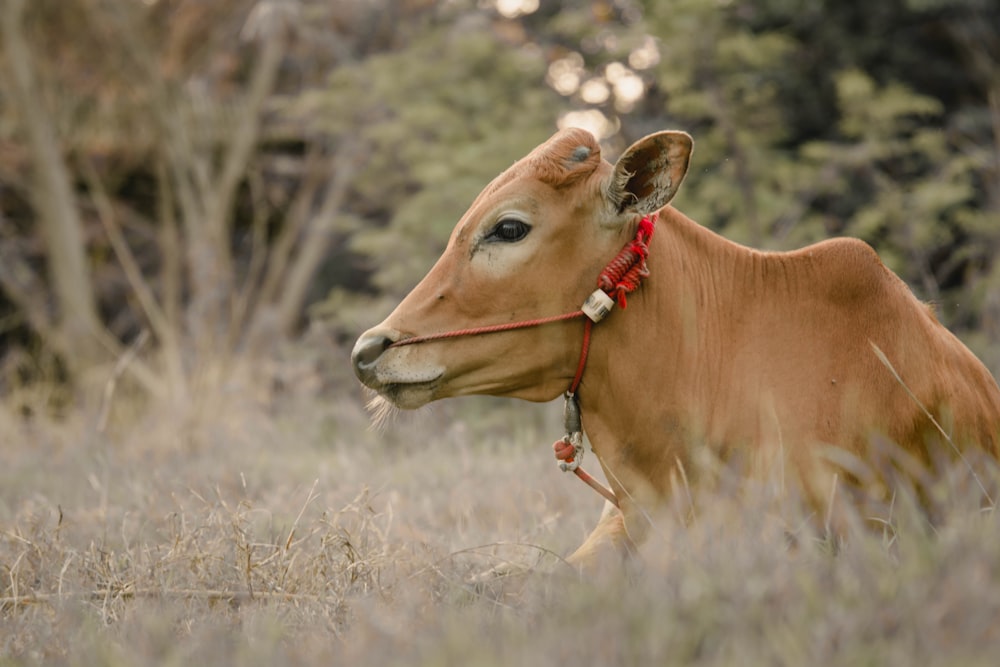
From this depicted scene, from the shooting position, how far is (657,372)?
3.08 m

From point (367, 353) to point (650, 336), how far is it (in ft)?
2.80

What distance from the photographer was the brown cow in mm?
2980

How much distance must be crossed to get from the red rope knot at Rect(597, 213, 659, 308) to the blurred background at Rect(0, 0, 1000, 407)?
3.20m

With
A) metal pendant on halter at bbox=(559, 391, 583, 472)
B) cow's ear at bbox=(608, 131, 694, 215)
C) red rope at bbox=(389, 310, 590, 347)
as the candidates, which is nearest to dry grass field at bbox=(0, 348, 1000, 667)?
metal pendant on halter at bbox=(559, 391, 583, 472)

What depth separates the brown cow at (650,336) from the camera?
117 inches

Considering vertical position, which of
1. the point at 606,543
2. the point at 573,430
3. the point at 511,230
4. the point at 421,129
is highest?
the point at 511,230

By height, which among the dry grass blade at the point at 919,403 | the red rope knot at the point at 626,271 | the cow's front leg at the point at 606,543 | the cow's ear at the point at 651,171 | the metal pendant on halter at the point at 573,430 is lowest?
the cow's front leg at the point at 606,543

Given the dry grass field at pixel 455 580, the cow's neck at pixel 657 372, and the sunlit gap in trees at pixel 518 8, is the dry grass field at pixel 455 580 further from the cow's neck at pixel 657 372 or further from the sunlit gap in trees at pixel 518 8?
the sunlit gap in trees at pixel 518 8

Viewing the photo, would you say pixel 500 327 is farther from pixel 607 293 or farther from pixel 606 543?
pixel 606 543

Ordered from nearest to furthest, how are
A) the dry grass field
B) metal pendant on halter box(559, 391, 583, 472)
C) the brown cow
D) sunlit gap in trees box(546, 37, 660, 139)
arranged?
the dry grass field, the brown cow, metal pendant on halter box(559, 391, 583, 472), sunlit gap in trees box(546, 37, 660, 139)

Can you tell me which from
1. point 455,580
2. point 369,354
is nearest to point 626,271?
point 369,354

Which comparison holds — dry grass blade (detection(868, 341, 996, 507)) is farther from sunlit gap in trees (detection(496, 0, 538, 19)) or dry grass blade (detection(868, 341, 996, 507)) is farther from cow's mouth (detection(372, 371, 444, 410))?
sunlit gap in trees (detection(496, 0, 538, 19))

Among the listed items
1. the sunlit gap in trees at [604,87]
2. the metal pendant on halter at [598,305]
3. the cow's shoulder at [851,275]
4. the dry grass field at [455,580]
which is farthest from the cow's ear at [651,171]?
the sunlit gap in trees at [604,87]

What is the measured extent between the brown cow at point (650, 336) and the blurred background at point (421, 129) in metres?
2.79
